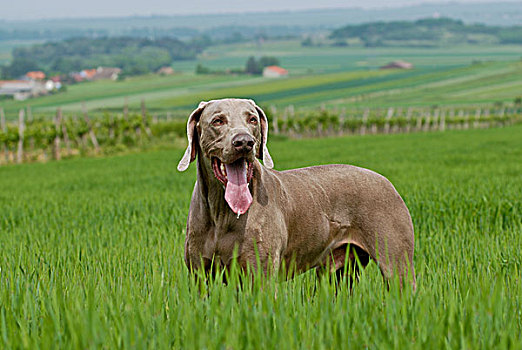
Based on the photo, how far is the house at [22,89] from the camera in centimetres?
12706

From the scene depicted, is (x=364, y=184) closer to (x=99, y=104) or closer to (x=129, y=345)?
(x=129, y=345)

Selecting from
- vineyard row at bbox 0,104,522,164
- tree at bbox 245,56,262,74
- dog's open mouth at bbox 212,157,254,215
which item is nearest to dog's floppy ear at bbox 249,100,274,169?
dog's open mouth at bbox 212,157,254,215

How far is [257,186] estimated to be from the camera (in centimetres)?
347

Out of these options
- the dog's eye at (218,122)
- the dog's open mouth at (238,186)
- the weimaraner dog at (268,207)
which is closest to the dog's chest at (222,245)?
the weimaraner dog at (268,207)

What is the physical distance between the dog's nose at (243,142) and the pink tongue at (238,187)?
0.16 metres

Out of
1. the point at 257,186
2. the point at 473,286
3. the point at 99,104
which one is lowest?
the point at 99,104

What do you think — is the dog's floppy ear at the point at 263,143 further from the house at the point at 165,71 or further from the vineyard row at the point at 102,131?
the house at the point at 165,71

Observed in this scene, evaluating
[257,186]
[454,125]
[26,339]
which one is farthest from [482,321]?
[454,125]

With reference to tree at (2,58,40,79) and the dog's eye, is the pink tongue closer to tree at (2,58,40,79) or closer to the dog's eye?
the dog's eye

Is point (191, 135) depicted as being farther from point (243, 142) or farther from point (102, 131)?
point (102, 131)

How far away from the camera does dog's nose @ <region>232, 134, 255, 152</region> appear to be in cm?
310

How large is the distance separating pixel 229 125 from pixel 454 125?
62.8 m

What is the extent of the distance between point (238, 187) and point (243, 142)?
0.30 meters

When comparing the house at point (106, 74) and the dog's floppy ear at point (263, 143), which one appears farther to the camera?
the house at point (106, 74)
